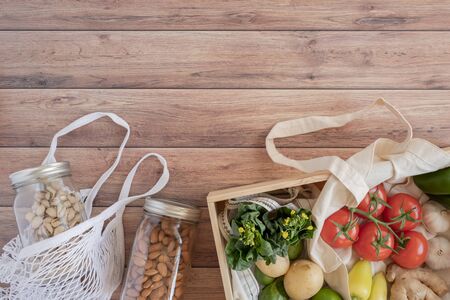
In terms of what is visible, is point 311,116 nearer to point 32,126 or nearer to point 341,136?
point 341,136

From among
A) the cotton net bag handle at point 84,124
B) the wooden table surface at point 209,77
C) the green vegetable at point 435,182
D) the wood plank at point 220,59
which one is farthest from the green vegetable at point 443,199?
the cotton net bag handle at point 84,124

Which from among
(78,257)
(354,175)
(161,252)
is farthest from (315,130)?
(78,257)

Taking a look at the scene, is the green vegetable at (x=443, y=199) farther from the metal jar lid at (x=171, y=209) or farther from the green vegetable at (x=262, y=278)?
the metal jar lid at (x=171, y=209)

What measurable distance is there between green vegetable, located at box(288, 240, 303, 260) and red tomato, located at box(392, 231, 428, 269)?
0.59 feet

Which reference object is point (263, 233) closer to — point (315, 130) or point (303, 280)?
point (303, 280)

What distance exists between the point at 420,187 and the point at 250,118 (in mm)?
348

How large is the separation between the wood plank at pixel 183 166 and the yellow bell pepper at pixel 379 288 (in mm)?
241

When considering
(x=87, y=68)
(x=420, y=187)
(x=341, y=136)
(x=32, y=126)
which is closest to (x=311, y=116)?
(x=341, y=136)

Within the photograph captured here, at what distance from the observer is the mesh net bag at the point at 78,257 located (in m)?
0.77

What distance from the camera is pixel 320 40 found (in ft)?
2.94

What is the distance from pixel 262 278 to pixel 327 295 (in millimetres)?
118

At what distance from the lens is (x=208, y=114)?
0.90m

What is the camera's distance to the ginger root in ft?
2.69

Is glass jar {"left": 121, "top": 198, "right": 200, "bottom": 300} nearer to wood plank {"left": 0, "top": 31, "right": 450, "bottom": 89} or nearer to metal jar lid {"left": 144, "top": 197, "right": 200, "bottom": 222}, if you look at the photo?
metal jar lid {"left": 144, "top": 197, "right": 200, "bottom": 222}
